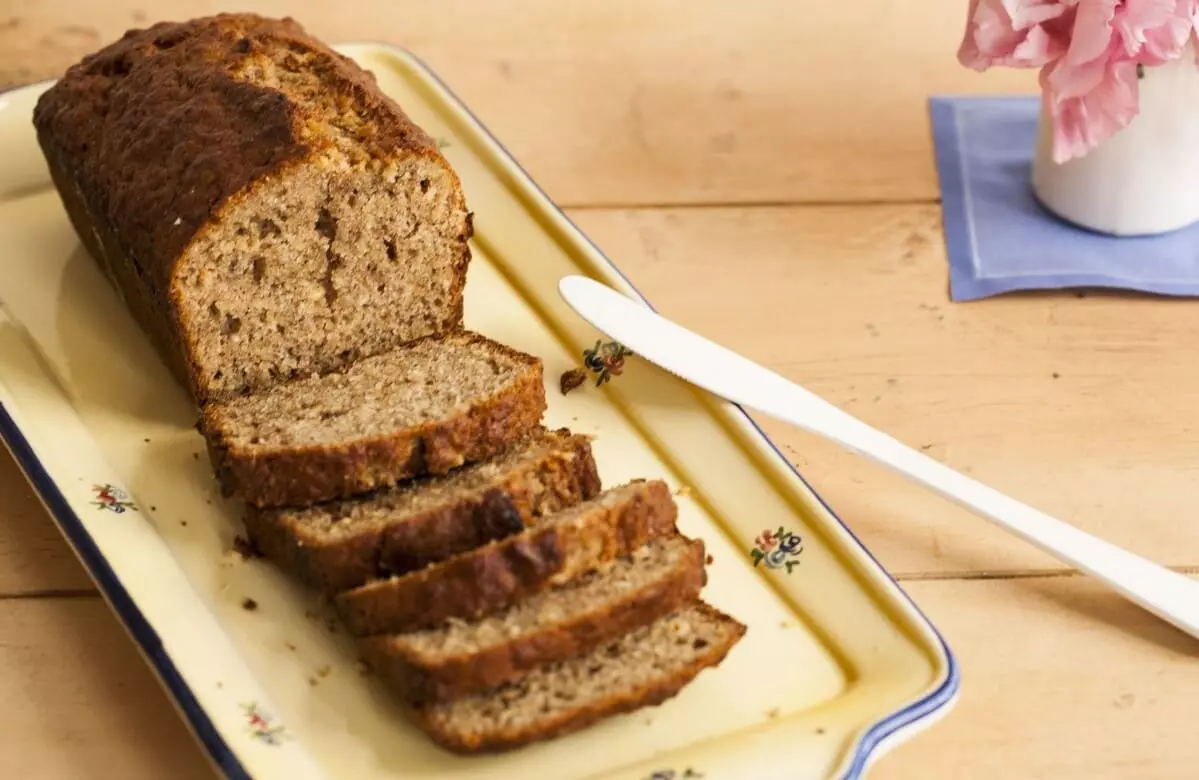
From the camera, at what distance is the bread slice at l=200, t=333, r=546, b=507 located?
241 centimetres

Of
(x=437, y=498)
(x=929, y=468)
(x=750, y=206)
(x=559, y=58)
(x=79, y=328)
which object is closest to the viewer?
(x=437, y=498)

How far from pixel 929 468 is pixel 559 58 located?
187 cm

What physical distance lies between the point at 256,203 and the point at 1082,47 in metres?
1.70

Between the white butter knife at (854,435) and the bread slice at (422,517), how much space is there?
1.14ft

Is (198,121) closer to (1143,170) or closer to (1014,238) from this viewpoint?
(1014,238)

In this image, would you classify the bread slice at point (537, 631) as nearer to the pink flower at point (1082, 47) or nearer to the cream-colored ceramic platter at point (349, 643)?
the cream-colored ceramic platter at point (349, 643)

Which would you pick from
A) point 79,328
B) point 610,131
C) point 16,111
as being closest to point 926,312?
point 610,131

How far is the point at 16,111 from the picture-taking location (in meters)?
3.41

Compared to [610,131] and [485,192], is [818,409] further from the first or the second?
[610,131]

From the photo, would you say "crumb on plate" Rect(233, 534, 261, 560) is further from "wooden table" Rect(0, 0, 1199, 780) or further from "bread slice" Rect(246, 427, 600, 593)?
"wooden table" Rect(0, 0, 1199, 780)

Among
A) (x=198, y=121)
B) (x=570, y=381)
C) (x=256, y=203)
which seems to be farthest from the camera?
(x=570, y=381)

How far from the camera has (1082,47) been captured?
9.79 ft

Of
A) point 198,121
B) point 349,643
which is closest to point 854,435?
point 349,643

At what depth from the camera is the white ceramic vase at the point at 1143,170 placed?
124 inches
